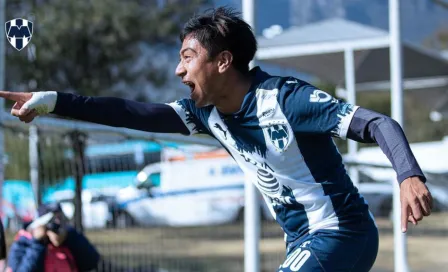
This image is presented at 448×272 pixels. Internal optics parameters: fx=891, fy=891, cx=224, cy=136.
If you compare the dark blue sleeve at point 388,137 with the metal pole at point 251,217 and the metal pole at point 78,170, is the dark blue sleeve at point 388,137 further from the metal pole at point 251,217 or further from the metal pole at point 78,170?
the metal pole at point 78,170

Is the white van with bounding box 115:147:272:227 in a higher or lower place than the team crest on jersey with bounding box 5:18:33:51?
higher

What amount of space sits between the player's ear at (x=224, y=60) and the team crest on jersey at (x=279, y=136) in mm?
351

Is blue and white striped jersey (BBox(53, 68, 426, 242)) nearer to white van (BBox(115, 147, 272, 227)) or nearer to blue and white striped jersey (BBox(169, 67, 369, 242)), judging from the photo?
blue and white striped jersey (BBox(169, 67, 369, 242))

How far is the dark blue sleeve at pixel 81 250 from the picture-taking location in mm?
7199

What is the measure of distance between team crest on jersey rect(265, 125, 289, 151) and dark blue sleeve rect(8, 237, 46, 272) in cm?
353

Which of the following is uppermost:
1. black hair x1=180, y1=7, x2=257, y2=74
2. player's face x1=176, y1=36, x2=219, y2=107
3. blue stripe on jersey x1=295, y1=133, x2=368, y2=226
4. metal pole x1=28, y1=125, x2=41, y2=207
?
metal pole x1=28, y1=125, x2=41, y2=207

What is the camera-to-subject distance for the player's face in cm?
398

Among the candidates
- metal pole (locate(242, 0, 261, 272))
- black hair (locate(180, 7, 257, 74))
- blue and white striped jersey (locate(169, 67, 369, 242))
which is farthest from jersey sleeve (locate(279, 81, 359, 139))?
metal pole (locate(242, 0, 261, 272))

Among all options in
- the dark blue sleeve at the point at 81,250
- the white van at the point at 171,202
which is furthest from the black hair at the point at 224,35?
the white van at the point at 171,202

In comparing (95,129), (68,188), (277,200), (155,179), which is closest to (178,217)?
(155,179)

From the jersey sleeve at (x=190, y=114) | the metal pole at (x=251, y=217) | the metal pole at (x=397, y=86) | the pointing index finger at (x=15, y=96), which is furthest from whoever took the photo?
the metal pole at (x=397, y=86)

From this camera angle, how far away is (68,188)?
8094mm

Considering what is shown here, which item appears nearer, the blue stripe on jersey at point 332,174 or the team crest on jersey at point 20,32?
the blue stripe on jersey at point 332,174

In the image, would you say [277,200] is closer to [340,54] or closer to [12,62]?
[12,62]
